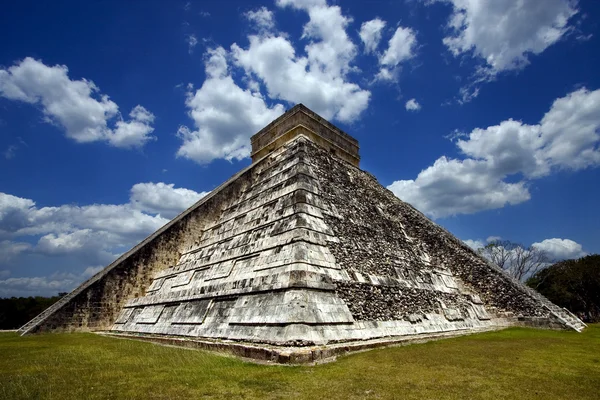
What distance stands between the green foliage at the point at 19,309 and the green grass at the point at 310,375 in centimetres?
3177

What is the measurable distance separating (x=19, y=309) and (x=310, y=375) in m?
40.5

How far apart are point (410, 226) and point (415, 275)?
170 inches

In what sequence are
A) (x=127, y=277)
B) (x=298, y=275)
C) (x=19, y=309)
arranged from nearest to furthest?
(x=298, y=275) → (x=127, y=277) → (x=19, y=309)

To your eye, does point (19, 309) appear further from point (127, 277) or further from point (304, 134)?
point (304, 134)

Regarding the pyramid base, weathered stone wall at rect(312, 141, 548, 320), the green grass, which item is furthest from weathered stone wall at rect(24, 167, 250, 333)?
weathered stone wall at rect(312, 141, 548, 320)

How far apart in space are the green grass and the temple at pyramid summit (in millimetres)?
662

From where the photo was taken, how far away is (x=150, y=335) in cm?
908

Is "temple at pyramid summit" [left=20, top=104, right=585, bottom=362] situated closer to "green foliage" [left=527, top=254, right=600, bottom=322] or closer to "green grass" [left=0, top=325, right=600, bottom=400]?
"green grass" [left=0, top=325, right=600, bottom=400]

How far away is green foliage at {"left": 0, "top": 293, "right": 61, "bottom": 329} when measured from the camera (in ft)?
103

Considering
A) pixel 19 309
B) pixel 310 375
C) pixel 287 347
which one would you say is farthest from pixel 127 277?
pixel 19 309

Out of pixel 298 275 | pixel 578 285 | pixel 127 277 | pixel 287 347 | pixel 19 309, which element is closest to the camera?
pixel 287 347

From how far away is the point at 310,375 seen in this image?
185 inches

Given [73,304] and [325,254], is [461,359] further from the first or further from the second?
[73,304]

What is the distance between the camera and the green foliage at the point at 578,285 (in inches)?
1056
